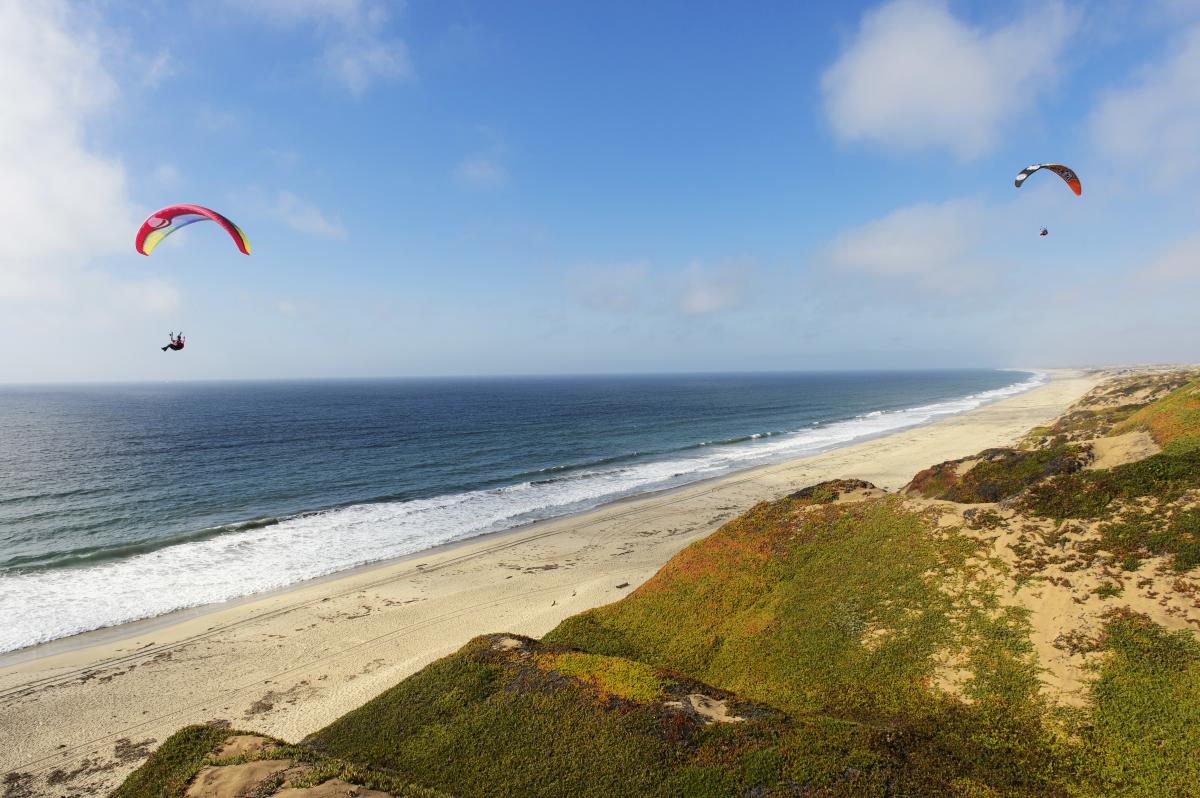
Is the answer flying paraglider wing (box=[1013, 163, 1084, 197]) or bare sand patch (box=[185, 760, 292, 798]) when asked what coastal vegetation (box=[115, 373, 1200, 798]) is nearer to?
bare sand patch (box=[185, 760, 292, 798])

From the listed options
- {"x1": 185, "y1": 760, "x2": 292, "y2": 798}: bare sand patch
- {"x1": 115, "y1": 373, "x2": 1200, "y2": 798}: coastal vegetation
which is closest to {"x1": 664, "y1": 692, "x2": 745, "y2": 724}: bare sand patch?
{"x1": 115, "y1": 373, "x2": 1200, "y2": 798}: coastal vegetation

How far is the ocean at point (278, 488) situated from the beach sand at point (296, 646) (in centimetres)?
338

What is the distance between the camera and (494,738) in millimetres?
12039

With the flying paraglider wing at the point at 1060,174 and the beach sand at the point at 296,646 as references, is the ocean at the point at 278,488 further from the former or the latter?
the flying paraglider wing at the point at 1060,174

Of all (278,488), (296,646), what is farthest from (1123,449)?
(278,488)

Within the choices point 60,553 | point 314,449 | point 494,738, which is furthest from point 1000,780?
point 314,449

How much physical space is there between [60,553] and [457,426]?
214ft

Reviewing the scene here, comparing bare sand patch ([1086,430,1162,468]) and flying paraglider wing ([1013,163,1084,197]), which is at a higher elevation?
flying paraglider wing ([1013,163,1084,197])

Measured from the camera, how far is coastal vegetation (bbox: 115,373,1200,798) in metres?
10.2

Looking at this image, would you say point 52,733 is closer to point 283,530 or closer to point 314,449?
point 283,530

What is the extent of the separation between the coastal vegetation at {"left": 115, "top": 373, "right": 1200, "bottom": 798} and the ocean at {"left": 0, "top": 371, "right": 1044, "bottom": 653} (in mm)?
22755

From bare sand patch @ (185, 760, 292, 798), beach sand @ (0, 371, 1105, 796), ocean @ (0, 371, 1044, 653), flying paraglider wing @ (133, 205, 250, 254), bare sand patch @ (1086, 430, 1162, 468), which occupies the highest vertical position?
flying paraglider wing @ (133, 205, 250, 254)

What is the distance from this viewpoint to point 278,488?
5197cm

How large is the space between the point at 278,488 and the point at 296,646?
34.8m
